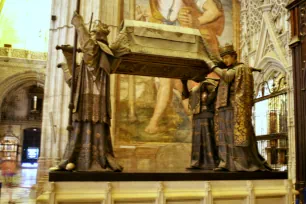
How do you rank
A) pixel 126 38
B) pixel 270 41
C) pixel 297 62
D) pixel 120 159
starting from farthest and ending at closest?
pixel 270 41, pixel 120 159, pixel 297 62, pixel 126 38

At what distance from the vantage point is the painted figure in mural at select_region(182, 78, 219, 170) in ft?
16.0

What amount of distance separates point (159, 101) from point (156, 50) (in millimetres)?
5469

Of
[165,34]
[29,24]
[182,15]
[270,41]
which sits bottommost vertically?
[165,34]

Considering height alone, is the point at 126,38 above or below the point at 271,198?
above

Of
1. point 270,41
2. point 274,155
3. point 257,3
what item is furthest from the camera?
point 257,3

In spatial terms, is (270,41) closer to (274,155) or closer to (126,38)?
(274,155)

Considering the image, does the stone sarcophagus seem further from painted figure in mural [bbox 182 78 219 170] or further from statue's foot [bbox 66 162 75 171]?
statue's foot [bbox 66 162 75 171]

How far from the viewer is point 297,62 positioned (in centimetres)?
707

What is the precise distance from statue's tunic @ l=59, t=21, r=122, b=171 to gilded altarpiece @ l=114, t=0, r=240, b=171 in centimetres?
516

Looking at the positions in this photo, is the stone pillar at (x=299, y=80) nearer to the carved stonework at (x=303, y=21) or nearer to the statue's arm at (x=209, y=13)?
the carved stonework at (x=303, y=21)

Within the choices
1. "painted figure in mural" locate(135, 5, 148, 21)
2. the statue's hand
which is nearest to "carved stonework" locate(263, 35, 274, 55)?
"painted figure in mural" locate(135, 5, 148, 21)

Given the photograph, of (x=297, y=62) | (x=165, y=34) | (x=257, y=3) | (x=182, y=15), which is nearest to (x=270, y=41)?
(x=257, y=3)

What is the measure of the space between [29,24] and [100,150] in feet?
69.0

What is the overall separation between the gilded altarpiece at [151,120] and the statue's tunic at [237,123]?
485 cm
